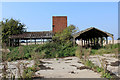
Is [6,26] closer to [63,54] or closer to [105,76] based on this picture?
[63,54]

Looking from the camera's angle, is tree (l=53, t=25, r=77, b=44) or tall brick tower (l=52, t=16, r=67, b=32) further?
tall brick tower (l=52, t=16, r=67, b=32)

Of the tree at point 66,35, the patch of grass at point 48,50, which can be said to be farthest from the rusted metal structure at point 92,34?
the patch of grass at point 48,50

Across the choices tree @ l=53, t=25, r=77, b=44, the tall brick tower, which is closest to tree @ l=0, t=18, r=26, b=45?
the tall brick tower

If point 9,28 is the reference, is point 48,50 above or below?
below

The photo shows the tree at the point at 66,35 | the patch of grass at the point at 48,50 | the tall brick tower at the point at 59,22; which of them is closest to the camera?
the patch of grass at the point at 48,50

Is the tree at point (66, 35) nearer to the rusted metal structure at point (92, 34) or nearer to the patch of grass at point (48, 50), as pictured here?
the rusted metal structure at point (92, 34)

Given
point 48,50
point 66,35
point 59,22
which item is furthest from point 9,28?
point 48,50

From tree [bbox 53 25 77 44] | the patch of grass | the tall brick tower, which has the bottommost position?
the patch of grass

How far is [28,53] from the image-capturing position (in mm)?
10633

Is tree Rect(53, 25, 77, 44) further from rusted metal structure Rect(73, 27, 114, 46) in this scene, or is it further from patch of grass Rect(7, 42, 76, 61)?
patch of grass Rect(7, 42, 76, 61)

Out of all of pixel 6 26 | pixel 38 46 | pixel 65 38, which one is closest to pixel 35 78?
pixel 38 46

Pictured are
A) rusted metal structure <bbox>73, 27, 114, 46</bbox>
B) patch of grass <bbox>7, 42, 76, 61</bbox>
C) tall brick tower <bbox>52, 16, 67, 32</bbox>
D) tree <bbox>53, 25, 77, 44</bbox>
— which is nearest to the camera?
patch of grass <bbox>7, 42, 76, 61</bbox>

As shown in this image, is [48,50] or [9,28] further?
[9,28]

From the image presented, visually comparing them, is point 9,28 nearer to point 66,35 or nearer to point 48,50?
point 66,35
